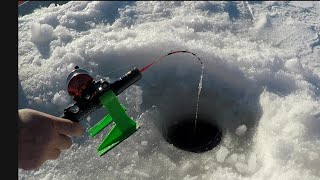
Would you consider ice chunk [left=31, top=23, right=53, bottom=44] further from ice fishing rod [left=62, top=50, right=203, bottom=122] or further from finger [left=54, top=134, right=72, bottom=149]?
finger [left=54, top=134, right=72, bottom=149]

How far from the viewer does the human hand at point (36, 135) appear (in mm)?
1478

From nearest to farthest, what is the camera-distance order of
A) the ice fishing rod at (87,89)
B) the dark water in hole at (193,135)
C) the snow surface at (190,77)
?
the ice fishing rod at (87,89) → the snow surface at (190,77) → the dark water in hole at (193,135)

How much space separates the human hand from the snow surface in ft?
2.35

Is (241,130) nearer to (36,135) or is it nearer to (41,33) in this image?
(36,135)

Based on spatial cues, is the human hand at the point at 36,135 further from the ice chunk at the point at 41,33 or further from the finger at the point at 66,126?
the ice chunk at the point at 41,33

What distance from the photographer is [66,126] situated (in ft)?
5.16

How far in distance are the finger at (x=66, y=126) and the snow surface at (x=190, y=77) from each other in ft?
2.25

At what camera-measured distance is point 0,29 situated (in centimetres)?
142

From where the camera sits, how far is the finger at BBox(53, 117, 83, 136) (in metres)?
1.55

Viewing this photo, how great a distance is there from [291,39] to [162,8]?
1180 mm

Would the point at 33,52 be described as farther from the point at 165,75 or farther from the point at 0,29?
the point at 0,29

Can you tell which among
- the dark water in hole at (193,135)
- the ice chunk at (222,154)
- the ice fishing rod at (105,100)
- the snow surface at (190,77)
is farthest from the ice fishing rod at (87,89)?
the dark water in hole at (193,135)

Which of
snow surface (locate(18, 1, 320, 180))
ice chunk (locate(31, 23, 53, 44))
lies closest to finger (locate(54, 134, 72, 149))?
snow surface (locate(18, 1, 320, 180))

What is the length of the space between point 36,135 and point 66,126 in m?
0.13
